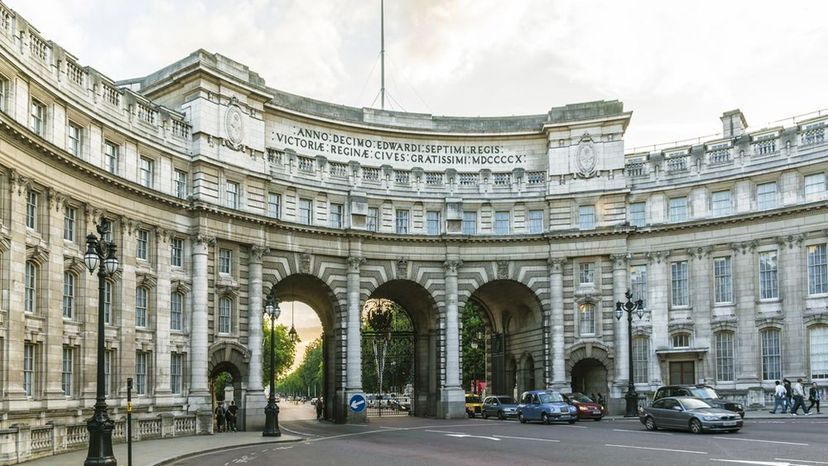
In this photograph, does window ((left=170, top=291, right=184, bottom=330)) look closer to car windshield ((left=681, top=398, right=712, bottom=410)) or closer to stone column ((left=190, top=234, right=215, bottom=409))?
stone column ((left=190, top=234, right=215, bottom=409))

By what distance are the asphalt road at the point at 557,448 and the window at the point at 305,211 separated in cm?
1737

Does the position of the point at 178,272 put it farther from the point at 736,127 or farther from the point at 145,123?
the point at 736,127

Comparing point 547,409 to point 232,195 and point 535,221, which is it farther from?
point 232,195

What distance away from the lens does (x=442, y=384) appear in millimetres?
60000

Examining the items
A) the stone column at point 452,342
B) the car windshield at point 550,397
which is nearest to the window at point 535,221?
the stone column at point 452,342

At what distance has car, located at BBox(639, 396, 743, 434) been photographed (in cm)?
3472

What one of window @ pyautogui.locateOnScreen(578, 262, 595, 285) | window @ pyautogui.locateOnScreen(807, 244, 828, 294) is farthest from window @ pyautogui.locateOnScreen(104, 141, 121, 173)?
window @ pyautogui.locateOnScreen(807, 244, 828, 294)

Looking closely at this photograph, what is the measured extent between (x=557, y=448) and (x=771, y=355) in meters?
28.5

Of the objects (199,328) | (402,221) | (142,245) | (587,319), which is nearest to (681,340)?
(587,319)

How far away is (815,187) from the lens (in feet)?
175

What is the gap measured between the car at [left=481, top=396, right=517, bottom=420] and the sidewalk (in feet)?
63.7

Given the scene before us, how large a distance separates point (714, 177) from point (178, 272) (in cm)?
3176

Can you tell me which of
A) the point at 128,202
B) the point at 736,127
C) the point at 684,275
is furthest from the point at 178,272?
the point at 736,127

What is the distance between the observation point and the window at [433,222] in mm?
60912
